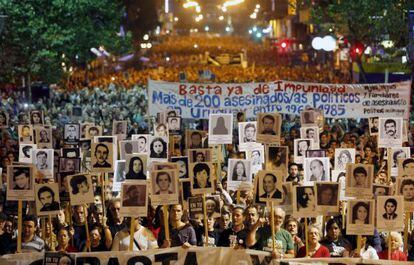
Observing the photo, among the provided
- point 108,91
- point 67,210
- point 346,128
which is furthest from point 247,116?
point 108,91

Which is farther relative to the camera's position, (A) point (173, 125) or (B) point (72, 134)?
(A) point (173, 125)

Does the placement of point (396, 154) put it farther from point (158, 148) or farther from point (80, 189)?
point (80, 189)

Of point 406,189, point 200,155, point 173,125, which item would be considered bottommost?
point 406,189

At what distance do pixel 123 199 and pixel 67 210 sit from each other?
92.9 inches

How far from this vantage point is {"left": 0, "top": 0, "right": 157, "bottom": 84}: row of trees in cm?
3759

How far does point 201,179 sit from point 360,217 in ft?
7.93

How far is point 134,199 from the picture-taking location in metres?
11.5

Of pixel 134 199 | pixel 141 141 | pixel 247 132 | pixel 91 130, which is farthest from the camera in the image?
pixel 91 130

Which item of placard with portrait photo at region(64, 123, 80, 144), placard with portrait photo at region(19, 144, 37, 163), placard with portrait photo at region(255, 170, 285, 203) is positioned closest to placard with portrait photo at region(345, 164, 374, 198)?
placard with portrait photo at region(255, 170, 285, 203)

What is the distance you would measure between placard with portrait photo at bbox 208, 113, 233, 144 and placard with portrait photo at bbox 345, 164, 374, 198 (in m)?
4.86

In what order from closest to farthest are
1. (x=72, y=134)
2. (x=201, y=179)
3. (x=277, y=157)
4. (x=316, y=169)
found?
(x=201, y=179) → (x=316, y=169) → (x=277, y=157) → (x=72, y=134)


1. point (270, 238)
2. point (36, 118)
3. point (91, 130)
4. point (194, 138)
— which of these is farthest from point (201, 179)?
point (36, 118)

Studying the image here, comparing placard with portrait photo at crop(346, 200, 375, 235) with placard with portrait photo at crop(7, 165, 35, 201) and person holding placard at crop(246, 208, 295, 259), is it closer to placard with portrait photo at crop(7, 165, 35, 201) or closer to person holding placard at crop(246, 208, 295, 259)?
person holding placard at crop(246, 208, 295, 259)

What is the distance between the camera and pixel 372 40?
39.8m
